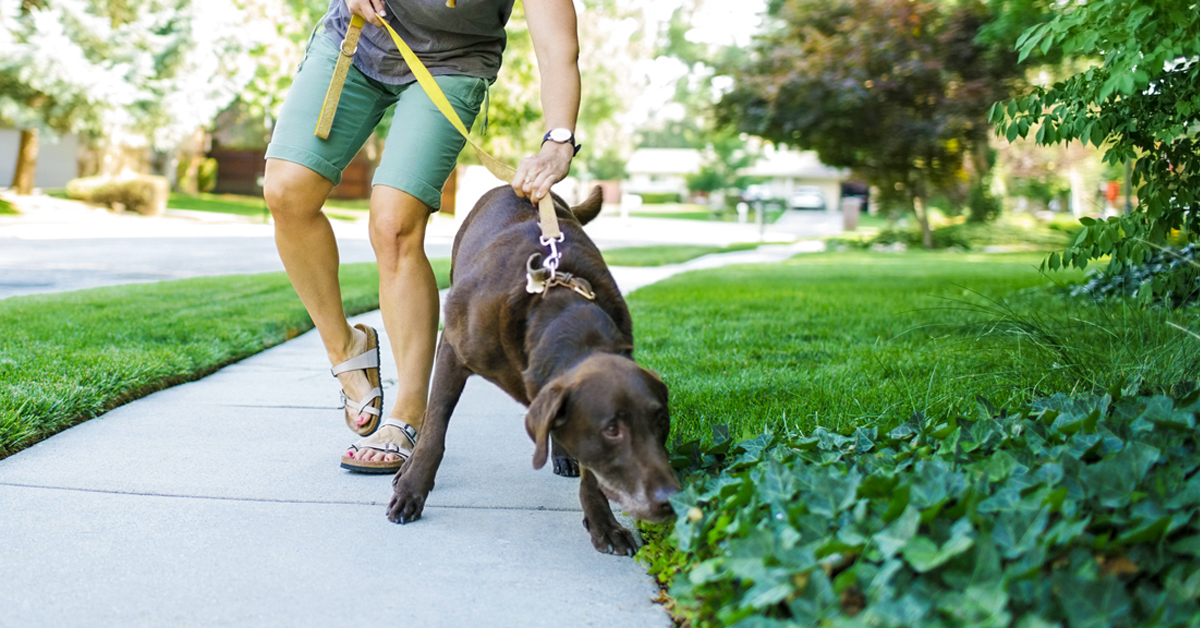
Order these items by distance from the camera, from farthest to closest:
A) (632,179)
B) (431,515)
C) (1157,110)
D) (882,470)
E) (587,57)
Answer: (632,179), (587,57), (1157,110), (431,515), (882,470)

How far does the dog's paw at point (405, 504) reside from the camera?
283 centimetres

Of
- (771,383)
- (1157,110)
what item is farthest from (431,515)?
(1157,110)

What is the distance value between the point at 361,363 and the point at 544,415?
4.89 ft

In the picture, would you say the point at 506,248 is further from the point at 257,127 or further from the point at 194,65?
the point at 257,127

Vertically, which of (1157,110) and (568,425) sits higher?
(1157,110)

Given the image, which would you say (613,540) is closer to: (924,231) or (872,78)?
(872,78)

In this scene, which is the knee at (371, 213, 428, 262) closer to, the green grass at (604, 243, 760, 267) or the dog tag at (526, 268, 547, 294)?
the dog tag at (526, 268, 547, 294)

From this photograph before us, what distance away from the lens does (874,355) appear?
15.5 feet

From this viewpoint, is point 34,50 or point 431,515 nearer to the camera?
point 431,515

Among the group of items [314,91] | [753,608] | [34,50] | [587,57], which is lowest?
[753,608]

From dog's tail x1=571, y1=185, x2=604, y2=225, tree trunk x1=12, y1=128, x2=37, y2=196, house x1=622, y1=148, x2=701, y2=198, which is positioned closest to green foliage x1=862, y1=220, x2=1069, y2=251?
dog's tail x1=571, y1=185, x2=604, y2=225

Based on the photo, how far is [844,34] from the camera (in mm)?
17531

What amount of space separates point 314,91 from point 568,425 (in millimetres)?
1648

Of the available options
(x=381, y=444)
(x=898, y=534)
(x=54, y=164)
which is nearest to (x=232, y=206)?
(x=54, y=164)
